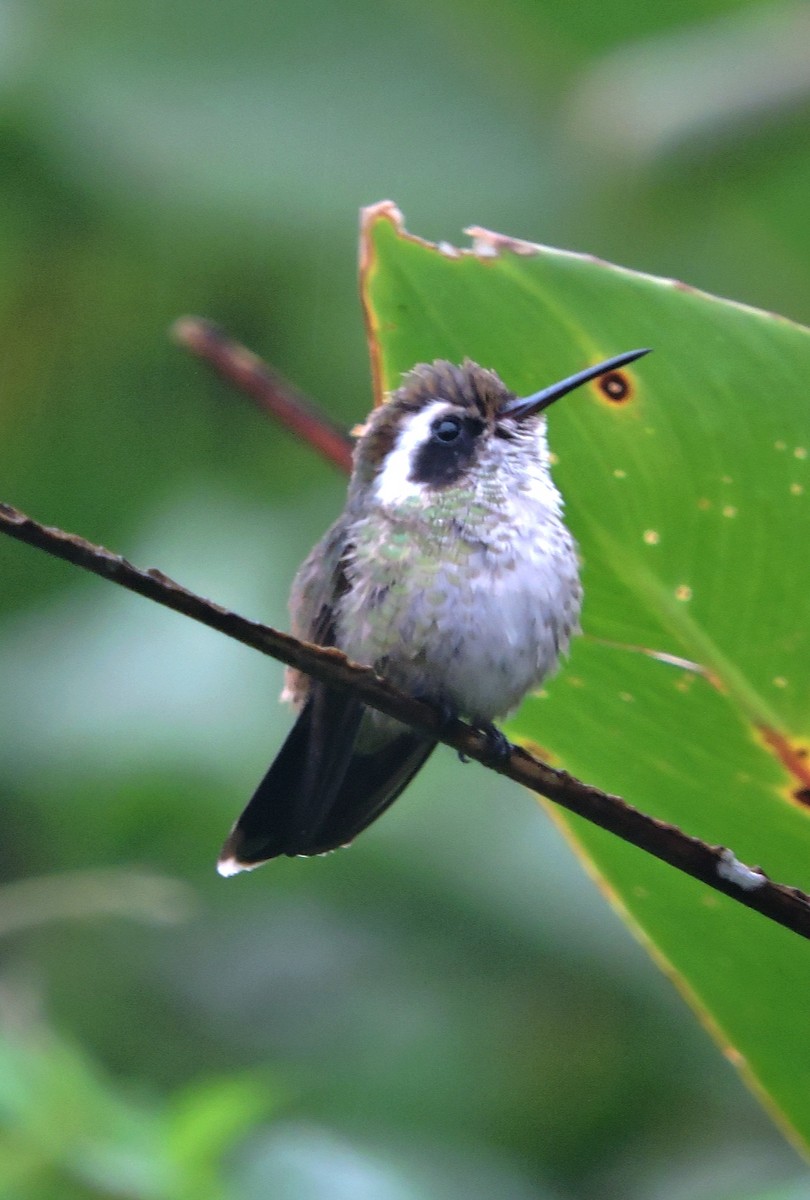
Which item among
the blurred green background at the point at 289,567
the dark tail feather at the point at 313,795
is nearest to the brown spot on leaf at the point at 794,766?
the dark tail feather at the point at 313,795

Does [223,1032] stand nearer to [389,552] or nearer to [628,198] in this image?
[389,552]

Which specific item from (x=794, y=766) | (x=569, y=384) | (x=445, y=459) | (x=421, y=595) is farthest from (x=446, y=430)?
(x=794, y=766)

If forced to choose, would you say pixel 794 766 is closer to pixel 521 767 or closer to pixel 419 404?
pixel 521 767

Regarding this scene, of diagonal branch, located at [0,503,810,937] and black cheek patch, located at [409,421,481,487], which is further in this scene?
black cheek patch, located at [409,421,481,487]

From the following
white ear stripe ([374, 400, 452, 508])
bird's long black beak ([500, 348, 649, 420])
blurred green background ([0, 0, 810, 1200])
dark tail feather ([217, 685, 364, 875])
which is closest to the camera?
bird's long black beak ([500, 348, 649, 420])

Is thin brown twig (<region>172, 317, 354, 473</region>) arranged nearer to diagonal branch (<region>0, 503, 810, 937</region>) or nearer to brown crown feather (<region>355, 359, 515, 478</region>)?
brown crown feather (<region>355, 359, 515, 478</region>)

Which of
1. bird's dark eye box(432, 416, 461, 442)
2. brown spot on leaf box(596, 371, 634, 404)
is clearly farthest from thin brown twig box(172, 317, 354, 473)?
brown spot on leaf box(596, 371, 634, 404)

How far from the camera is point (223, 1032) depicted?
11.6 ft

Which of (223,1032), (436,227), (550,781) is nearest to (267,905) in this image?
(223,1032)

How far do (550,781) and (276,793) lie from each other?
746 mm

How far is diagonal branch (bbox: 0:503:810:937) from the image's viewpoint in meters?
1.00

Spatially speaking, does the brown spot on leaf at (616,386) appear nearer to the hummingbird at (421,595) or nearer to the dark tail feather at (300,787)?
the hummingbird at (421,595)

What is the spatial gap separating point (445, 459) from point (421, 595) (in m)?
0.27

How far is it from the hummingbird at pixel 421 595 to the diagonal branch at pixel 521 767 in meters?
0.60
